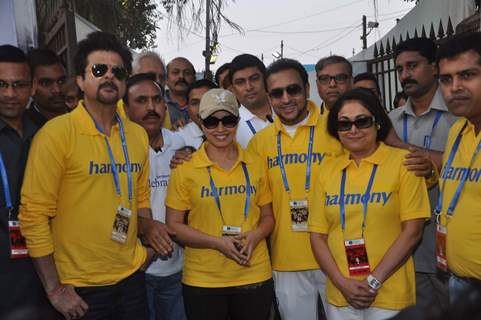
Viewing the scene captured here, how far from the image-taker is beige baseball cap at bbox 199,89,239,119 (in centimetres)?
352

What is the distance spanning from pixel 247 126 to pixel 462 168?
2071 millimetres

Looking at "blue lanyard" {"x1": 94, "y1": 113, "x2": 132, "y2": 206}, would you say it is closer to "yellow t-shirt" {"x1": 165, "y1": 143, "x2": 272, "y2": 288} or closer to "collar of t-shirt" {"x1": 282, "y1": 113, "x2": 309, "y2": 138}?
"yellow t-shirt" {"x1": 165, "y1": 143, "x2": 272, "y2": 288}

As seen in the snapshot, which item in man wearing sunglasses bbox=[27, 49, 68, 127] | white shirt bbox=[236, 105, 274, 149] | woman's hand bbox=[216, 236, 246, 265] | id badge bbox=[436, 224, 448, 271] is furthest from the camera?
white shirt bbox=[236, 105, 274, 149]

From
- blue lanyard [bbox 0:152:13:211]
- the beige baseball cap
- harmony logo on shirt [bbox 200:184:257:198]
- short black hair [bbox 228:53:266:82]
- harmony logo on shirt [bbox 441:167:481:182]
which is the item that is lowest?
harmony logo on shirt [bbox 200:184:257:198]

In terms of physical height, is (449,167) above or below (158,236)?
above

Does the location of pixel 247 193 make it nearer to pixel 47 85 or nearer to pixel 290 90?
pixel 290 90

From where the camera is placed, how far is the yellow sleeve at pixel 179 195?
11.4 feet

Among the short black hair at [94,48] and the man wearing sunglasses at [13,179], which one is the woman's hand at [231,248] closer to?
the man wearing sunglasses at [13,179]

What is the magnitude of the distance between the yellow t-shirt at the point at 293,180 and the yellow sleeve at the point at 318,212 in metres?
0.27

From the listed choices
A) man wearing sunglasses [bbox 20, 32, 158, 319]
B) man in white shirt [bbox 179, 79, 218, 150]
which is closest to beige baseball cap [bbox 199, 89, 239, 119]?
man wearing sunglasses [bbox 20, 32, 158, 319]

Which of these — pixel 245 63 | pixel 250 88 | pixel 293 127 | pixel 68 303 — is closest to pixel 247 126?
pixel 250 88

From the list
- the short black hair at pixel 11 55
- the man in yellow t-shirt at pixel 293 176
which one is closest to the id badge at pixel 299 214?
the man in yellow t-shirt at pixel 293 176

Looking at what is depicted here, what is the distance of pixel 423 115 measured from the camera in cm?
404

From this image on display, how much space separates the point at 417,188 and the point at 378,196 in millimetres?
249
